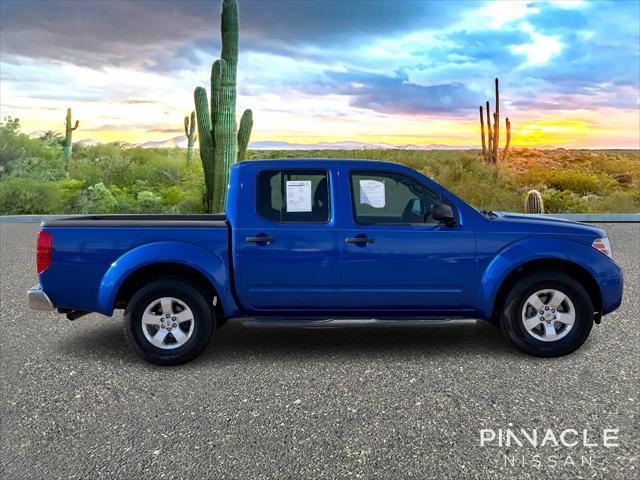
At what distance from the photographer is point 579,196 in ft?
89.8

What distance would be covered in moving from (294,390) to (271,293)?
0.99 m

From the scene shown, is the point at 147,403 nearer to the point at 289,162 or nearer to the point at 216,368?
the point at 216,368

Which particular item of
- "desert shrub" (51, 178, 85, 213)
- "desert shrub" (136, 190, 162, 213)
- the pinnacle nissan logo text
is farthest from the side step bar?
"desert shrub" (51, 178, 85, 213)

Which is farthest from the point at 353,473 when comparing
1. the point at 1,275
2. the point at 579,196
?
the point at 579,196

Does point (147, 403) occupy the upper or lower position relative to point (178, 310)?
lower

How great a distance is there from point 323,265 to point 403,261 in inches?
26.9

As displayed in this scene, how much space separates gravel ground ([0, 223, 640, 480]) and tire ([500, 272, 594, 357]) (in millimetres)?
166

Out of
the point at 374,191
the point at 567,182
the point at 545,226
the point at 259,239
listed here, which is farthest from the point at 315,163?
the point at 567,182

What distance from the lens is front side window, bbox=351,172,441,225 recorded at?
5883mm

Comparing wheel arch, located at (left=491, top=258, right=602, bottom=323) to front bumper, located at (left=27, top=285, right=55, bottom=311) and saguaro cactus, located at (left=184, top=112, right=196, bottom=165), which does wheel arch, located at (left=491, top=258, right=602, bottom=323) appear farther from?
saguaro cactus, located at (left=184, top=112, right=196, bottom=165)

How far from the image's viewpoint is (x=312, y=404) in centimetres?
480

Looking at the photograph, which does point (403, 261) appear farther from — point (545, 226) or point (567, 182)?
point (567, 182)

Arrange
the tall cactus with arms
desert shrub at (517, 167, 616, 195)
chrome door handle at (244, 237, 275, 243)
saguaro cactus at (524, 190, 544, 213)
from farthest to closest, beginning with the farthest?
desert shrub at (517, 167, 616, 195), saguaro cactus at (524, 190, 544, 213), the tall cactus with arms, chrome door handle at (244, 237, 275, 243)

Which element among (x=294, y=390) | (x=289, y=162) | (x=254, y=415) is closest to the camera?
(x=254, y=415)
